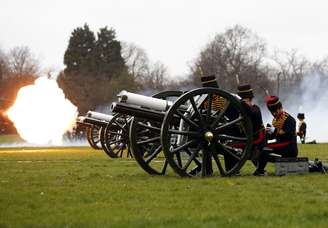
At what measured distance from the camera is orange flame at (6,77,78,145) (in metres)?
37.4

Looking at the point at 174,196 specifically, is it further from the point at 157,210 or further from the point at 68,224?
the point at 68,224

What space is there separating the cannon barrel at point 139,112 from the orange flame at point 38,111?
79.9ft

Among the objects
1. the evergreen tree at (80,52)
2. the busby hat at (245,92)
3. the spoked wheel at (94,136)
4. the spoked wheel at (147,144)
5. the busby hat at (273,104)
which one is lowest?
the spoked wheel at (147,144)

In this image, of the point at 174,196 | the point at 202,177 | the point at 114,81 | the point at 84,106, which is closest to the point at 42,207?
the point at 174,196

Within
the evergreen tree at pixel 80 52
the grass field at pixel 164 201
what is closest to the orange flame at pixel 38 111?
the grass field at pixel 164 201

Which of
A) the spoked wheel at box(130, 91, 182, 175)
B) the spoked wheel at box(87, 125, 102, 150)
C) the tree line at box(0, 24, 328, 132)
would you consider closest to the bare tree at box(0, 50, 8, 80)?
the tree line at box(0, 24, 328, 132)

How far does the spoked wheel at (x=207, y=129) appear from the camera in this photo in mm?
12477

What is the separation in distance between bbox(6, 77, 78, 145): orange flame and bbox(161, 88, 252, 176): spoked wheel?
25012 mm

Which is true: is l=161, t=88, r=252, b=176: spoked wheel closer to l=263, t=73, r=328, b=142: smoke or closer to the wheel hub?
the wheel hub

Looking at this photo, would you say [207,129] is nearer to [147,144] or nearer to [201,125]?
[201,125]

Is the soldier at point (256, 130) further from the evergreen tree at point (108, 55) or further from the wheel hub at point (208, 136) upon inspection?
the evergreen tree at point (108, 55)

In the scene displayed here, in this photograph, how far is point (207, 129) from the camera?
1266cm

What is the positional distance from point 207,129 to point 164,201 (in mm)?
3517

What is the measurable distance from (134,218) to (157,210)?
2.18 feet
